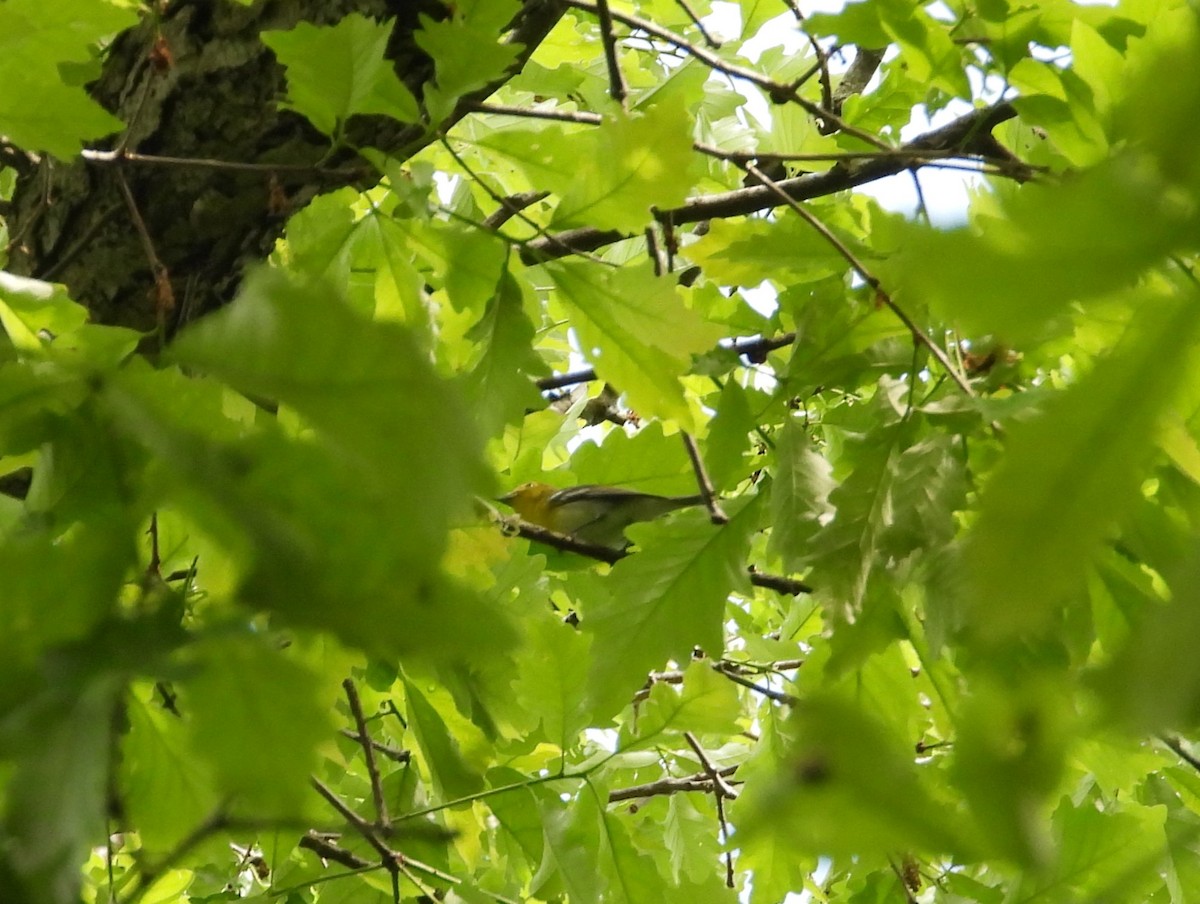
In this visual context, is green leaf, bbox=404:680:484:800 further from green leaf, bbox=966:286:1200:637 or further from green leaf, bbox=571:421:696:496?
green leaf, bbox=966:286:1200:637

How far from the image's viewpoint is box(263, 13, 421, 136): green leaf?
30.4 inches

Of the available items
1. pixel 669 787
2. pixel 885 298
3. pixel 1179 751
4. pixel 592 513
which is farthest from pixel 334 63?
pixel 592 513

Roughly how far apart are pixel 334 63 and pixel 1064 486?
68cm

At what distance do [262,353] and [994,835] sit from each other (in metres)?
0.25

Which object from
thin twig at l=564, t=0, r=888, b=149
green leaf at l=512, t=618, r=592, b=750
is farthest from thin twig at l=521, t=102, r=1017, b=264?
green leaf at l=512, t=618, r=592, b=750

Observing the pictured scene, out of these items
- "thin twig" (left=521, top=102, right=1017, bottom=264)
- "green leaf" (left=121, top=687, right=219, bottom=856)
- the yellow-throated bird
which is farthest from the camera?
the yellow-throated bird

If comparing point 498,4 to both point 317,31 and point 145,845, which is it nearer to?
point 317,31

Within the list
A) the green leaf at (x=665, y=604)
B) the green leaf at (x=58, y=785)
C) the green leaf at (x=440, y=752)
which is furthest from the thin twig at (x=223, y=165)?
the green leaf at (x=58, y=785)

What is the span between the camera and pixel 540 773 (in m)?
1.56

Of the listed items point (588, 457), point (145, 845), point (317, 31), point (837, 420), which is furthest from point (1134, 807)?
point (317, 31)

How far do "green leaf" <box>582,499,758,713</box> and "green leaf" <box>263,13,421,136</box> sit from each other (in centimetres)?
45

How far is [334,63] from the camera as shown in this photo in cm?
77

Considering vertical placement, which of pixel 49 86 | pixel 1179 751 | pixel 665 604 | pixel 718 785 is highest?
pixel 49 86

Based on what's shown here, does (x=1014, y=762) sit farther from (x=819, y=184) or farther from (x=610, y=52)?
(x=819, y=184)
